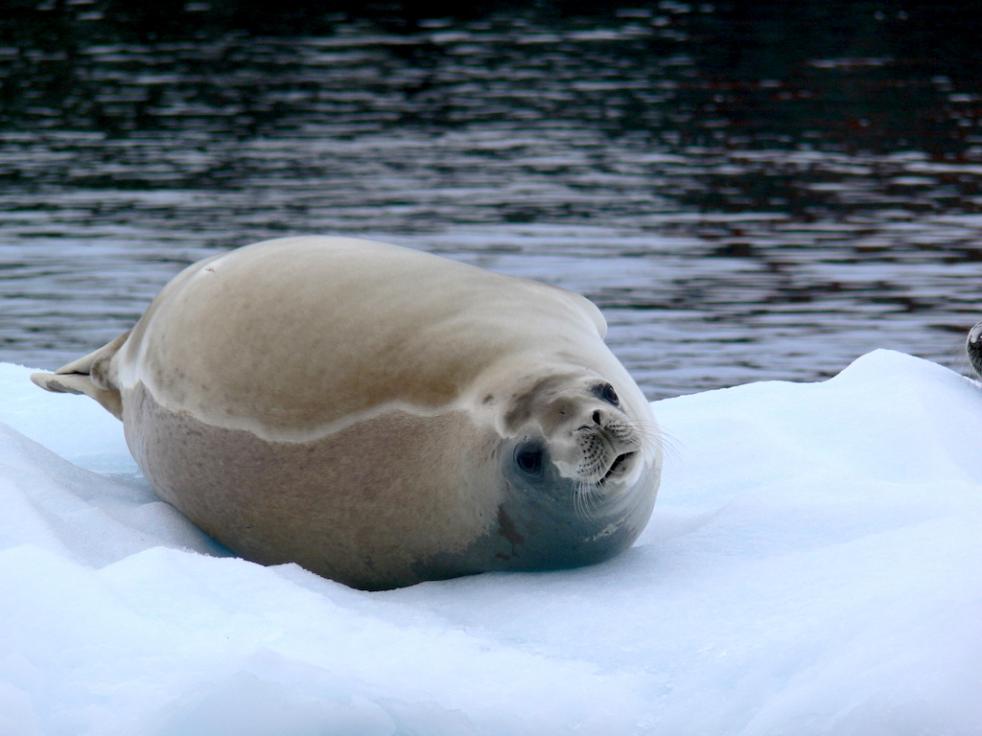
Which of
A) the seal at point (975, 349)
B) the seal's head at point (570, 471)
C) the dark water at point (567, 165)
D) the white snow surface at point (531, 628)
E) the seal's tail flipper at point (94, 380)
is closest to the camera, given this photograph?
the white snow surface at point (531, 628)

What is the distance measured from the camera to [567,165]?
1216 centimetres

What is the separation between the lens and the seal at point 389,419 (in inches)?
113

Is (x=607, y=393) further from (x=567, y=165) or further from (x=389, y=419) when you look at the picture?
(x=567, y=165)

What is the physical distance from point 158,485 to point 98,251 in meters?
6.35

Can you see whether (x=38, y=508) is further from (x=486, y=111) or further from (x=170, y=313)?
(x=486, y=111)

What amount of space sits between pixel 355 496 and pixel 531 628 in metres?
0.56

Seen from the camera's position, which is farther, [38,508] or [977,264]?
[977,264]

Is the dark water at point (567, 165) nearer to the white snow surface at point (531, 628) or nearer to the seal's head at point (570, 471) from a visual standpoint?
the white snow surface at point (531, 628)

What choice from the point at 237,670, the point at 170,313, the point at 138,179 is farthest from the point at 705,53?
the point at 237,670

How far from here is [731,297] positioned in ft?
26.7

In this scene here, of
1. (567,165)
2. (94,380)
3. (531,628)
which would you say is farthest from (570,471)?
(567,165)

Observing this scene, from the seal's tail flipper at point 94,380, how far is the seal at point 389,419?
37cm

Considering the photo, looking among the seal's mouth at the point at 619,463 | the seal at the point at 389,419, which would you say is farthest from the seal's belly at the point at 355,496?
the seal's mouth at the point at 619,463

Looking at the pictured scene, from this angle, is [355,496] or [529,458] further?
[355,496]
